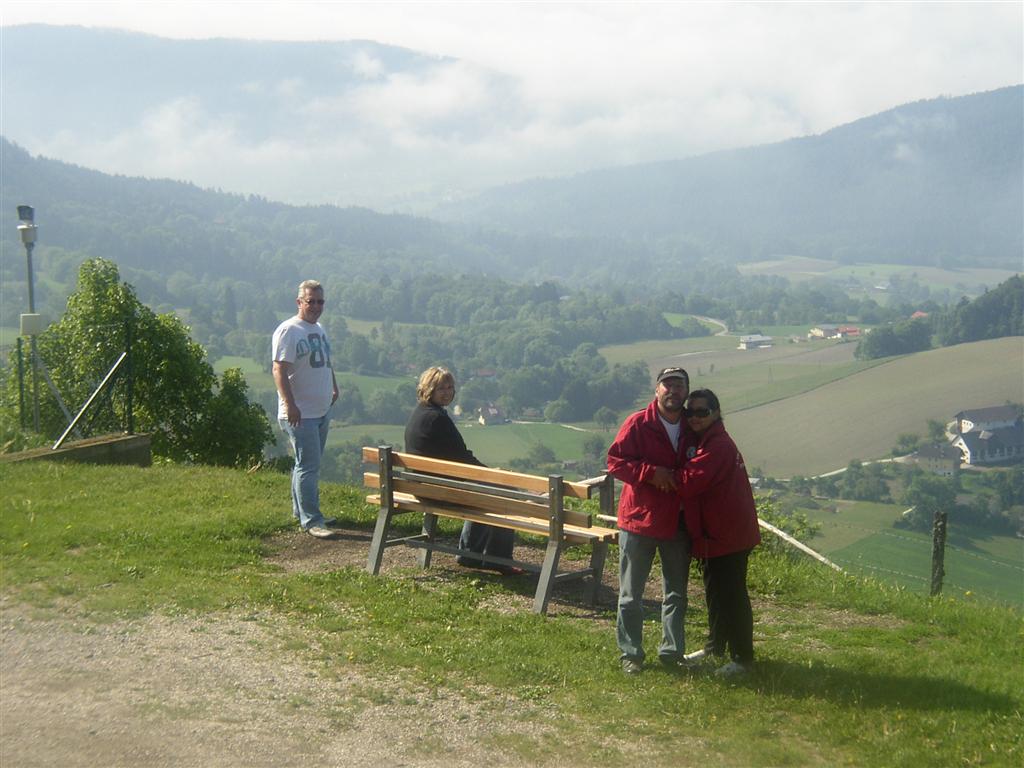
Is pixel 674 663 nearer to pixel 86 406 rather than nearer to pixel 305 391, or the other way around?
pixel 305 391

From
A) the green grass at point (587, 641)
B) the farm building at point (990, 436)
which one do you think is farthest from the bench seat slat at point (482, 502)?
the farm building at point (990, 436)

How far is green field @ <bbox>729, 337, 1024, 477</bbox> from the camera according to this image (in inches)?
2450

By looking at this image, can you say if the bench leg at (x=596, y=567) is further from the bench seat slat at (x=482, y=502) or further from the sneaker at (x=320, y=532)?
the sneaker at (x=320, y=532)

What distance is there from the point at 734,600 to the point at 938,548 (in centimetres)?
355

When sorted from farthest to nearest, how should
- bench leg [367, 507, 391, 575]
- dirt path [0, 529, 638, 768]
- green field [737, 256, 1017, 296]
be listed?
green field [737, 256, 1017, 296], bench leg [367, 507, 391, 575], dirt path [0, 529, 638, 768]

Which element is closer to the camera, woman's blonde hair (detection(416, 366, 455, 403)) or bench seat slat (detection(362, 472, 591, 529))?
bench seat slat (detection(362, 472, 591, 529))

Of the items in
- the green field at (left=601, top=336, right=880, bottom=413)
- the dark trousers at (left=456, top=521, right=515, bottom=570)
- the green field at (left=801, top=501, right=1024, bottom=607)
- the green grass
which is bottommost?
the green field at (left=801, top=501, right=1024, bottom=607)

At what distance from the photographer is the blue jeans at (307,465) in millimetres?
8617

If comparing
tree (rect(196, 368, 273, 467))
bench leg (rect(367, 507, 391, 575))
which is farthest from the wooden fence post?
tree (rect(196, 368, 273, 467))

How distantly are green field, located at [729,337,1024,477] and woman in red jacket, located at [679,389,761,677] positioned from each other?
5200 centimetres

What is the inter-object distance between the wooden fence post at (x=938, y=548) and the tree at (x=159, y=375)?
14.3 m

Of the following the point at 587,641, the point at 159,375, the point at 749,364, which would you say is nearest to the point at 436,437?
the point at 587,641

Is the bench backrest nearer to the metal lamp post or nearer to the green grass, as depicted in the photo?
the green grass

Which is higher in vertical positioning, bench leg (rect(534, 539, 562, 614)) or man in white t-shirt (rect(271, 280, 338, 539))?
man in white t-shirt (rect(271, 280, 338, 539))
